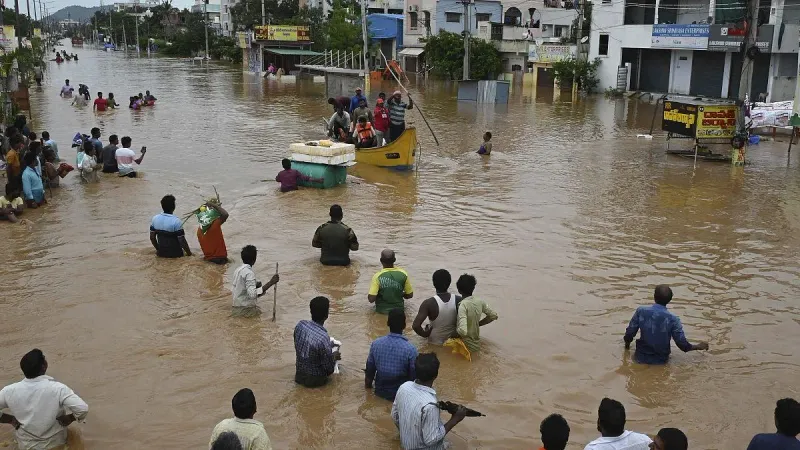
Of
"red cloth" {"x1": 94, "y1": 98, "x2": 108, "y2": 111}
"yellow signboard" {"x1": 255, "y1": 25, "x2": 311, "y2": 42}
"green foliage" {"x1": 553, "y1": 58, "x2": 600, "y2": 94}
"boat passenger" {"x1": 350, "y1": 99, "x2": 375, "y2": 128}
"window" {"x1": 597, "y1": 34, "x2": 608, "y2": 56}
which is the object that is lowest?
"red cloth" {"x1": 94, "y1": 98, "x2": 108, "y2": 111}

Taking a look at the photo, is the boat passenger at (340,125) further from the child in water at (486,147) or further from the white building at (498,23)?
the white building at (498,23)

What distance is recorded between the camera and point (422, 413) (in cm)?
592

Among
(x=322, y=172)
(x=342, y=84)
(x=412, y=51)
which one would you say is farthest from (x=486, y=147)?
(x=412, y=51)

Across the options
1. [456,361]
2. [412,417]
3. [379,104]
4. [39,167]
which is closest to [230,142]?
[379,104]

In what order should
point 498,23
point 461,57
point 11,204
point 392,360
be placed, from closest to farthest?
point 392,360, point 11,204, point 461,57, point 498,23

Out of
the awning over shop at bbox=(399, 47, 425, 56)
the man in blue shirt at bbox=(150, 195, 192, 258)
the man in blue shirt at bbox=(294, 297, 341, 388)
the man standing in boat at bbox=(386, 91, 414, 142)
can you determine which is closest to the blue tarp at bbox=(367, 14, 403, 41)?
the awning over shop at bbox=(399, 47, 425, 56)

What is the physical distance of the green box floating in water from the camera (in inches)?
664

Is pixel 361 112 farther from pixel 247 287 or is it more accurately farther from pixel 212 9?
pixel 212 9

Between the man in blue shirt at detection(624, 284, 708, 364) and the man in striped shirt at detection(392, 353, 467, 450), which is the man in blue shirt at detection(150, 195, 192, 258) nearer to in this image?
the man in striped shirt at detection(392, 353, 467, 450)

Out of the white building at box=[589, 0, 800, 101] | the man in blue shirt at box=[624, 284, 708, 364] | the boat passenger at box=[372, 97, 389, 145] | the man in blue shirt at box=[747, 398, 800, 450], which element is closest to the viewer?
the man in blue shirt at box=[747, 398, 800, 450]

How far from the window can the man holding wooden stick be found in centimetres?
3982

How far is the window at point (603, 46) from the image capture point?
45.2 meters

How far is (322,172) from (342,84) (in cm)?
2357

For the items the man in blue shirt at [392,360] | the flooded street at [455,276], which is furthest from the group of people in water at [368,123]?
the man in blue shirt at [392,360]
